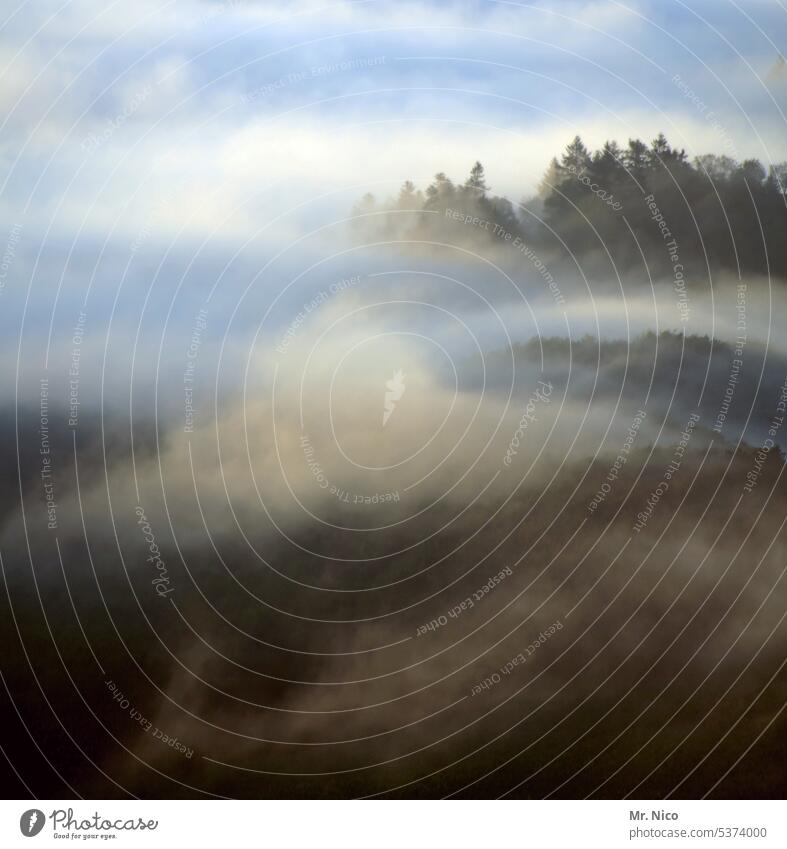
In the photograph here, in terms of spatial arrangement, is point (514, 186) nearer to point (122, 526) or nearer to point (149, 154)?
point (149, 154)

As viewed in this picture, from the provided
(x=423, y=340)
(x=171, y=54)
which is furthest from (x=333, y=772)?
(x=171, y=54)

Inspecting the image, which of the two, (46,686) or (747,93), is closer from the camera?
(46,686)
